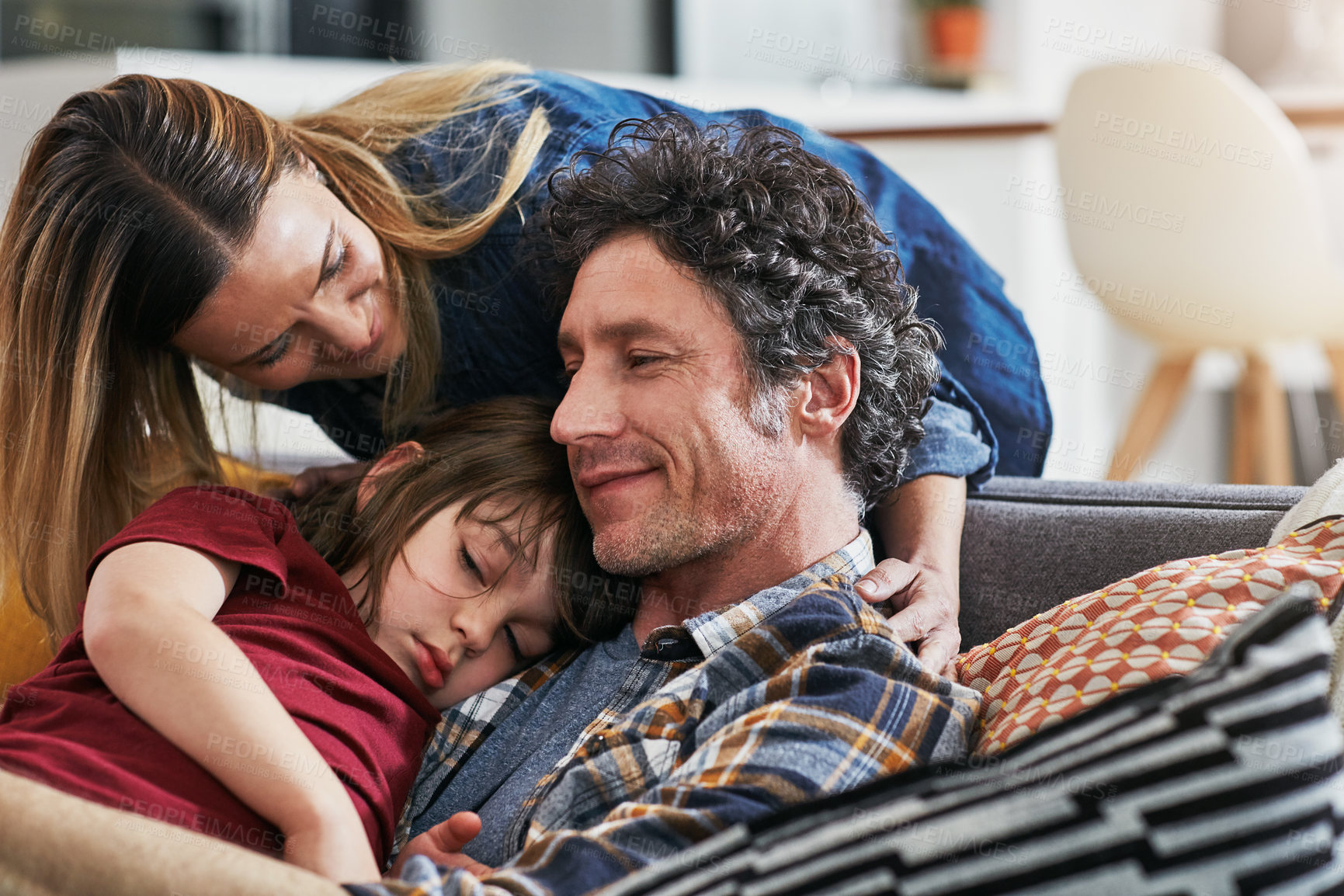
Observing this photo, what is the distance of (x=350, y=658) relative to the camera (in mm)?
1322

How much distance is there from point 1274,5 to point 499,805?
4495 millimetres

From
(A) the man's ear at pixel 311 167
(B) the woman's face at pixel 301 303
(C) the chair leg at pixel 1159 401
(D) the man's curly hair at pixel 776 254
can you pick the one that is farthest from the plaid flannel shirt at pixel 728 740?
(C) the chair leg at pixel 1159 401

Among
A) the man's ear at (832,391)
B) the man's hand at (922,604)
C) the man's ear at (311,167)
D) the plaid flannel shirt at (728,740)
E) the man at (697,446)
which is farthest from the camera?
the man's ear at (311,167)

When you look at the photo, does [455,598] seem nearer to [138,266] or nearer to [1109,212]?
[138,266]

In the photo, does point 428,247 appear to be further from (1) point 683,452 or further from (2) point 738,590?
(2) point 738,590

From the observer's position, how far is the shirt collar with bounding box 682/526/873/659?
1285mm

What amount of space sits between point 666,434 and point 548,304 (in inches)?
14.3

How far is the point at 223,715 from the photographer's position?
3.53ft

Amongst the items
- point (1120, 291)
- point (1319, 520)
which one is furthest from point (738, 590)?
point (1120, 291)

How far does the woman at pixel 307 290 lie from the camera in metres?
1.45

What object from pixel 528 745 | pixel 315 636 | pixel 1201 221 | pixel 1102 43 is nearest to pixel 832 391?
pixel 528 745

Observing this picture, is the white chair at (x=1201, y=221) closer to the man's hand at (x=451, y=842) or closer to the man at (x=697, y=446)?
the man at (x=697, y=446)

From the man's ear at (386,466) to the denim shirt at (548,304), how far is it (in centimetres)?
21

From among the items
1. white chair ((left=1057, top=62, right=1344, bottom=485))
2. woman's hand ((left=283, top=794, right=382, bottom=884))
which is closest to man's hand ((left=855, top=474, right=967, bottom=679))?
woman's hand ((left=283, top=794, right=382, bottom=884))
